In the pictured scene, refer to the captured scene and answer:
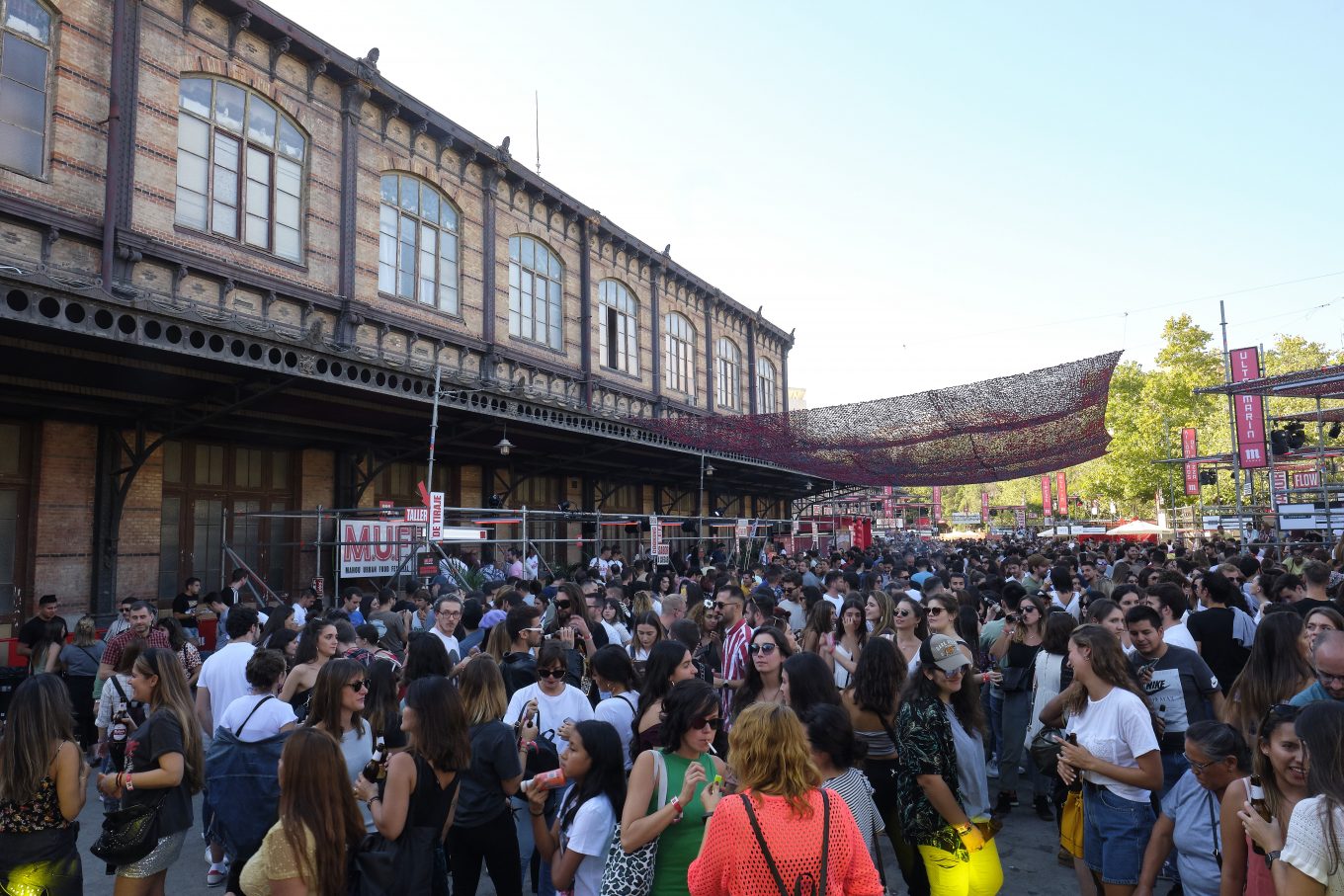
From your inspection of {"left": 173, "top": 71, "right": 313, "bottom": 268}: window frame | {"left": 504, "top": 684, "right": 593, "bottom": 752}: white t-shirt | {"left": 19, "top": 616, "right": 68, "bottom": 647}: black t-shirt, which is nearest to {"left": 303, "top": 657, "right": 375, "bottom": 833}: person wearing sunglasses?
{"left": 504, "top": 684, "right": 593, "bottom": 752}: white t-shirt

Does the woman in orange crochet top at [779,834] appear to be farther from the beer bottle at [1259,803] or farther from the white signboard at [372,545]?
the white signboard at [372,545]

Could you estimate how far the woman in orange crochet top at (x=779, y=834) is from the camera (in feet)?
7.66

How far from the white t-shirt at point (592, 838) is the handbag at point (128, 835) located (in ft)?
7.01

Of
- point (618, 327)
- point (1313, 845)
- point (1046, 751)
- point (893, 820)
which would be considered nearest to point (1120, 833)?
point (1046, 751)

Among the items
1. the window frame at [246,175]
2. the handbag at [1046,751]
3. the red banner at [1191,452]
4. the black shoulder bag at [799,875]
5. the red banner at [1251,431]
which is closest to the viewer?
the black shoulder bag at [799,875]

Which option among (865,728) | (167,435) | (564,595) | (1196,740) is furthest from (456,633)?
(167,435)

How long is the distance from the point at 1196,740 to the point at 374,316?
53.0 ft

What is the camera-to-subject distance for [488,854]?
3873mm

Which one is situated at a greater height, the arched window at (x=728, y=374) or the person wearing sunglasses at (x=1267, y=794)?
the arched window at (x=728, y=374)

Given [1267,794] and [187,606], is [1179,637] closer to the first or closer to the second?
[1267,794]

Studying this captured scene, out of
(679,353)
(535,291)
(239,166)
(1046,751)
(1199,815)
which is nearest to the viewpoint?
(1199,815)

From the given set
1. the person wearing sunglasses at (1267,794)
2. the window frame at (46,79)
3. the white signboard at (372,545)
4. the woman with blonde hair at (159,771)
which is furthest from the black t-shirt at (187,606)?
the person wearing sunglasses at (1267,794)

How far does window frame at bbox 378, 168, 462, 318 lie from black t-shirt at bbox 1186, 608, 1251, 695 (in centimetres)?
1575

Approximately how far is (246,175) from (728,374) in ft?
70.6
